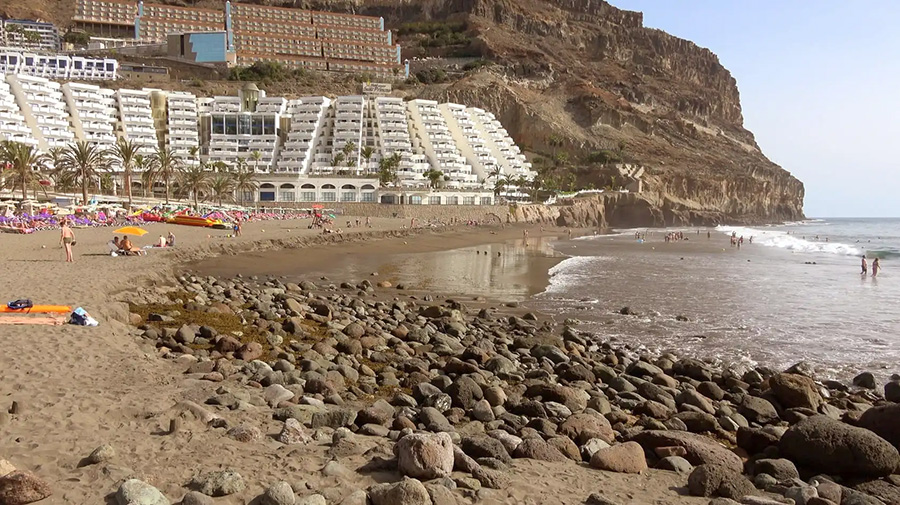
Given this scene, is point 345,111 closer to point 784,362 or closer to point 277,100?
point 277,100

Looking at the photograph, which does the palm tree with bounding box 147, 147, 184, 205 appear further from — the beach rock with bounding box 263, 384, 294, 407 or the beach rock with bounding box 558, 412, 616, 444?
the beach rock with bounding box 558, 412, 616, 444

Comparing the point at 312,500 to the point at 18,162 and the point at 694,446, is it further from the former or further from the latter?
the point at 18,162

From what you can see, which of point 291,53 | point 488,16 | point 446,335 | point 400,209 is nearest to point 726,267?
point 446,335

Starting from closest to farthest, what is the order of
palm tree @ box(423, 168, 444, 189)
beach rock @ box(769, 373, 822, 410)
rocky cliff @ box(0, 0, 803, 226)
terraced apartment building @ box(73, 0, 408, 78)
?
beach rock @ box(769, 373, 822, 410)
palm tree @ box(423, 168, 444, 189)
rocky cliff @ box(0, 0, 803, 226)
terraced apartment building @ box(73, 0, 408, 78)

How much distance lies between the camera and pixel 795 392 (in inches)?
352

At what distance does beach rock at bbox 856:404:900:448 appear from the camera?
6.95 metres

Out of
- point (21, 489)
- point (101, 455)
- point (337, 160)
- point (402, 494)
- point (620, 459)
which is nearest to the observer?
point (21, 489)

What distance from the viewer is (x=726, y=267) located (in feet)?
110

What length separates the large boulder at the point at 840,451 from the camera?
6.14m

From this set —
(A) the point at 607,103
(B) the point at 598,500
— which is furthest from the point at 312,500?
(A) the point at 607,103

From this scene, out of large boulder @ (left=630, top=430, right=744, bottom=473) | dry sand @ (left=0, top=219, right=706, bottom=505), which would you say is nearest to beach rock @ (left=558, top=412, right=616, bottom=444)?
large boulder @ (left=630, top=430, right=744, bottom=473)

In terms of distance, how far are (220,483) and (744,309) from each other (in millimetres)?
18104

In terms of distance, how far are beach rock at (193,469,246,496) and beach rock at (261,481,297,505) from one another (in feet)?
0.92

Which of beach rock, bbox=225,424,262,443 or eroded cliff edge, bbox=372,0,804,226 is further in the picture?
eroded cliff edge, bbox=372,0,804,226
